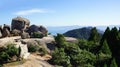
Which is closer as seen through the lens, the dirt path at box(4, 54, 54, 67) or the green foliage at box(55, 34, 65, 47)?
the dirt path at box(4, 54, 54, 67)

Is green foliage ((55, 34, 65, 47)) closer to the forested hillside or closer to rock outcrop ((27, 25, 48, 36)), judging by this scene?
the forested hillside

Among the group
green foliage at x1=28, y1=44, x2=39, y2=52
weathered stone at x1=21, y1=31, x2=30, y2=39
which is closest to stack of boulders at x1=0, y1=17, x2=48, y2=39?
weathered stone at x1=21, y1=31, x2=30, y2=39

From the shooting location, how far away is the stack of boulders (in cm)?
6438

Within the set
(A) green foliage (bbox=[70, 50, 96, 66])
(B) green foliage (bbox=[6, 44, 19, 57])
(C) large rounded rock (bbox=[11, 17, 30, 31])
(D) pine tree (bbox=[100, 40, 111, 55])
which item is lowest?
(A) green foliage (bbox=[70, 50, 96, 66])

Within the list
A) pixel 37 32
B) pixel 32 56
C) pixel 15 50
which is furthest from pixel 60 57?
pixel 37 32

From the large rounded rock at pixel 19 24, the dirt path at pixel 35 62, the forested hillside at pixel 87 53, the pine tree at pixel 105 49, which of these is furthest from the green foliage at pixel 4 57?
the pine tree at pixel 105 49

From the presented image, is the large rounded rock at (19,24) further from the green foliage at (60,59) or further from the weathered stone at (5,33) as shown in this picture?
the green foliage at (60,59)

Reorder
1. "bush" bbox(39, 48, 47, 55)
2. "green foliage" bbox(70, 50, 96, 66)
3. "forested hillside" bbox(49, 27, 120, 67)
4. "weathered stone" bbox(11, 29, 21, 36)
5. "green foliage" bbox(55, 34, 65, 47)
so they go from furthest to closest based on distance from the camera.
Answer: "weathered stone" bbox(11, 29, 21, 36)
"green foliage" bbox(55, 34, 65, 47)
"bush" bbox(39, 48, 47, 55)
"green foliage" bbox(70, 50, 96, 66)
"forested hillside" bbox(49, 27, 120, 67)

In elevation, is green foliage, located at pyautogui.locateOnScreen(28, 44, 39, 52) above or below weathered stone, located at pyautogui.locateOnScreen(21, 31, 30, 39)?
below

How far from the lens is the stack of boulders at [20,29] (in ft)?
211

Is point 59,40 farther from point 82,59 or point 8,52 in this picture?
point 8,52

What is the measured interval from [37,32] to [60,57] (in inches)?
509

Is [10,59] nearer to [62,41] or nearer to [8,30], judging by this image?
[62,41]

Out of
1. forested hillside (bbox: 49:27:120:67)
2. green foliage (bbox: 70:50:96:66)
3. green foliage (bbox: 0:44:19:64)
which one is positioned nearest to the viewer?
green foliage (bbox: 0:44:19:64)
